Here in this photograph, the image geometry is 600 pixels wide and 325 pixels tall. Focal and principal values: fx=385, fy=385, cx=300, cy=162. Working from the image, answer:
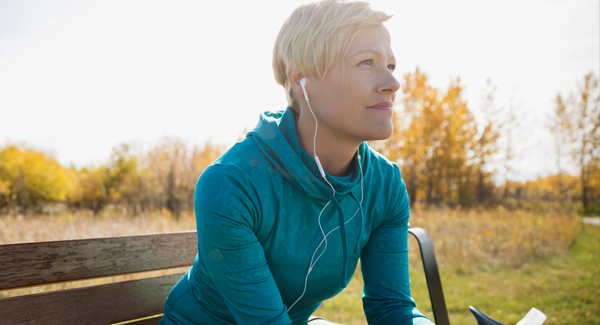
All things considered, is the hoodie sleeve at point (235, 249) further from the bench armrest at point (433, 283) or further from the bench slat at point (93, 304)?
the bench armrest at point (433, 283)

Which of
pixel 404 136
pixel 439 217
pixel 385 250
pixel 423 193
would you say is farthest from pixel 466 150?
pixel 385 250

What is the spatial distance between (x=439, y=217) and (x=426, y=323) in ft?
25.5

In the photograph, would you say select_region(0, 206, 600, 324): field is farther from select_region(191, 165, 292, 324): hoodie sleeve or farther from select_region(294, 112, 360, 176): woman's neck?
select_region(294, 112, 360, 176): woman's neck

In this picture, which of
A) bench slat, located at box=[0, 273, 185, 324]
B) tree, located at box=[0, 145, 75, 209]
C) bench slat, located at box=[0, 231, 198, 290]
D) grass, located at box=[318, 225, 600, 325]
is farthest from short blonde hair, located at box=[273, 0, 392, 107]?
tree, located at box=[0, 145, 75, 209]

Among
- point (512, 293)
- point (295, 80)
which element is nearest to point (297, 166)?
point (295, 80)

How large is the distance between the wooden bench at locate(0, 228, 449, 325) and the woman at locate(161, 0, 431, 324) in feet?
0.90

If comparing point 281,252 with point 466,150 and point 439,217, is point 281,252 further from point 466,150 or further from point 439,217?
point 466,150

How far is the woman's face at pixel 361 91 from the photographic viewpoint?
1.44 meters

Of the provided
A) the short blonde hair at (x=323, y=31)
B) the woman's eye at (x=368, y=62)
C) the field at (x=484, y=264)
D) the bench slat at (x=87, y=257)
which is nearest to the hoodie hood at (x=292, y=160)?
the short blonde hair at (x=323, y=31)

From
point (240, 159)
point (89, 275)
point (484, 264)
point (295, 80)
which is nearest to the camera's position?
point (240, 159)

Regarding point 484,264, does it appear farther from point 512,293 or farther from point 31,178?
point 31,178

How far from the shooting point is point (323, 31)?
4.69ft

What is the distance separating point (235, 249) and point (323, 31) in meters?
0.85

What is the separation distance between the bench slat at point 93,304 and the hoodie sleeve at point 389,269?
3.39ft
